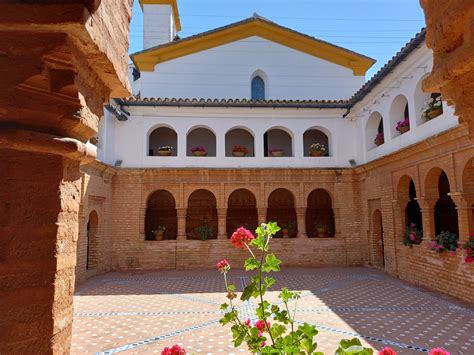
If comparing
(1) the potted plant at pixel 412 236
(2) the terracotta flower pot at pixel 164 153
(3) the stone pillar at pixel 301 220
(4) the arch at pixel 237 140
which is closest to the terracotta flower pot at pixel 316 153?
(3) the stone pillar at pixel 301 220

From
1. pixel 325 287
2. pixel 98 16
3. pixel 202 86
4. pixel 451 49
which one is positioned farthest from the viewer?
pixel 202 86

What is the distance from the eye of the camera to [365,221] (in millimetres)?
14461

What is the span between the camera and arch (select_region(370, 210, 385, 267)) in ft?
46.1

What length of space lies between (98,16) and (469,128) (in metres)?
2.70

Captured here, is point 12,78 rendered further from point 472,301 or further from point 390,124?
point 390,124

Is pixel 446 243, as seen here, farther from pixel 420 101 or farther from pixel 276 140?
pixel 276 140

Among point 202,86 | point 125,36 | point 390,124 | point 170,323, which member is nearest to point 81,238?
point 170,323

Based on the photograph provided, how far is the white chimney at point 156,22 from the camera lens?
21797 millimetres

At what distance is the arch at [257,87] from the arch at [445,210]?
8.67 metres

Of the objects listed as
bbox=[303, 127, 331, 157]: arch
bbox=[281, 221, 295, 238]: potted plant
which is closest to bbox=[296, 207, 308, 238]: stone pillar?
bbox=[281, 221, 295, 238]: potted plant

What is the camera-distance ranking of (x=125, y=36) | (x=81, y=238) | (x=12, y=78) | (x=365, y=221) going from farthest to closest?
(x=365, y=221), (x=81, y=238), (x=125, y=36), (x=12, y=78)

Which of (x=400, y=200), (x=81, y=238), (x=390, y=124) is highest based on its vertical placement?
(x=390, y=124)

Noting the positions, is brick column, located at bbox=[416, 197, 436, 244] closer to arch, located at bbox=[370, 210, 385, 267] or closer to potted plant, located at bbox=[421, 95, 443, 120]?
potted plant, located at bbox=[421, 95, 443, 120]

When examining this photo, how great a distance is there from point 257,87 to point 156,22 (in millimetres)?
9078
